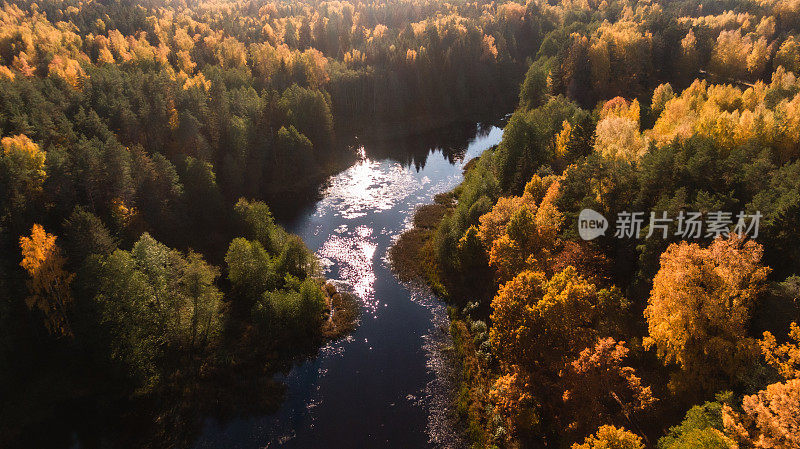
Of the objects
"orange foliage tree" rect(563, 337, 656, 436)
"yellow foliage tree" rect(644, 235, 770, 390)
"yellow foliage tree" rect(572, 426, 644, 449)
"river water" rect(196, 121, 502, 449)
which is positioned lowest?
"river water" rect(196, 121, 502, 449)

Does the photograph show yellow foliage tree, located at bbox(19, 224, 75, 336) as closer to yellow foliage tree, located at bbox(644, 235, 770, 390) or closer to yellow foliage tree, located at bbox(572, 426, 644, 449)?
yellow foliage tree, located at bbox(572, 426, 644, 449)

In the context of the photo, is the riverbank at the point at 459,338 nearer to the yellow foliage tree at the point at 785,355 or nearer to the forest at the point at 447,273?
the forest at the point at 447,273

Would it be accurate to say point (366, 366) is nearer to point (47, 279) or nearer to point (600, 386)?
point (600, 386)

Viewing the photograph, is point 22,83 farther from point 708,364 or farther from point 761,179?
point 761,179

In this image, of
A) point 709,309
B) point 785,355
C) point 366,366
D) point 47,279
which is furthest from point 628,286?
point 47,279

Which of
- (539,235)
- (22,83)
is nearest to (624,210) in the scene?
(539,235)

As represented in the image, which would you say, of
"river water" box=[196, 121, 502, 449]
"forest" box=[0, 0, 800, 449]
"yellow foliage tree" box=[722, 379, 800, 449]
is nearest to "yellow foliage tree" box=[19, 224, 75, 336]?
"forest" box=[0, 0, 800, 449]
